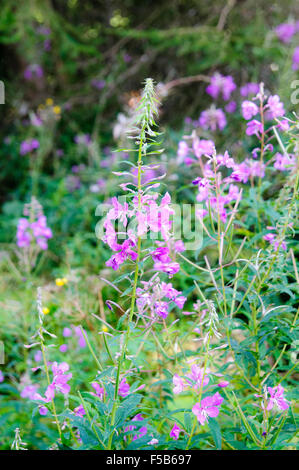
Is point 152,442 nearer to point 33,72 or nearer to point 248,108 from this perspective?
point 248,108

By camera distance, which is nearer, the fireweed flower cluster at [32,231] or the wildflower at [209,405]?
the wildflower at [209,405]

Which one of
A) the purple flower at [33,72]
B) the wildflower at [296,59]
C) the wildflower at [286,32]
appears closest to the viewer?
the wildflower at [296,59]

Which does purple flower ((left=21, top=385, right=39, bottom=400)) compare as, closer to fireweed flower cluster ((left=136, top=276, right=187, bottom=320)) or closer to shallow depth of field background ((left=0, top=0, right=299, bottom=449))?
fireweed flower cluster ((left=136, top=276, right=187, bottom=320))

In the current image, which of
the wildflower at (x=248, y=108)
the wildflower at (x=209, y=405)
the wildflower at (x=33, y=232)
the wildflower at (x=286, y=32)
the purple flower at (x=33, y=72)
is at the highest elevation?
the wildflower at (x=286, y=32)

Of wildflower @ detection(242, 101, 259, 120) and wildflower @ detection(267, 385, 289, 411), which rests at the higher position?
wildflower @ detection(242, 101, 259, 120)

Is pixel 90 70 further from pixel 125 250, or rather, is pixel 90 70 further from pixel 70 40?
pixel 125 250

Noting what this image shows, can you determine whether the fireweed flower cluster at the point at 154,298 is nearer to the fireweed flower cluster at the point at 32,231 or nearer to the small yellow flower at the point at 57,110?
the fireweed flower cluster at the point at 32,231

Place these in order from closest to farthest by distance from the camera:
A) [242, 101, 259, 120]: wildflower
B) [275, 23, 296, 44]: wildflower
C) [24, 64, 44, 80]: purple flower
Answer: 1. [242, 101, 259, 120]: wildflower
2. [275, 23, 296, 44]: wildflower
3. [24, 64, 44, 80]: purple flower

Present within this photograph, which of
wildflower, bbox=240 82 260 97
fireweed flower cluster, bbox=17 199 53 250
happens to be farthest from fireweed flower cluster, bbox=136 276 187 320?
wildflower, bbox=240 82 260 97

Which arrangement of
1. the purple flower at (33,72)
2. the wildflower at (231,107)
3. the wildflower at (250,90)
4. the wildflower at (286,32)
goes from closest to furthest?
the wildflower at (250,90), the wildflower at (231,107), the wildflower at (286,32), the purple flower at (33,72)

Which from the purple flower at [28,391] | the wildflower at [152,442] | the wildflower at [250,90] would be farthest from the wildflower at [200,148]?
the wildflower at [250,90]

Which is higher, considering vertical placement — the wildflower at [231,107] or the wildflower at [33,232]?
the wildflower at [231,107]

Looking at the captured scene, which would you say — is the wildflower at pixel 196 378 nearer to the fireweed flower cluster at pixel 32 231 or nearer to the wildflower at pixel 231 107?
the fireweed flower cluster at pixel 32 231
